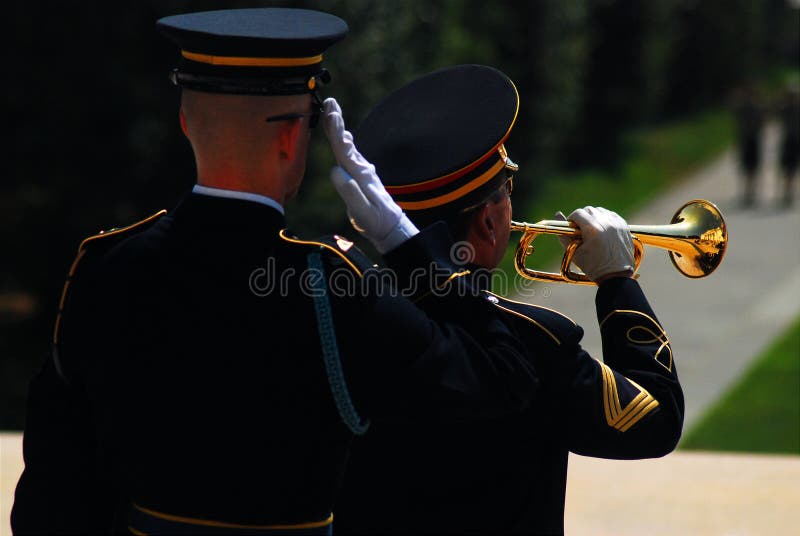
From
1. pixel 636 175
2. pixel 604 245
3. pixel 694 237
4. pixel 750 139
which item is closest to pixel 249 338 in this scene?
pixel 604 245

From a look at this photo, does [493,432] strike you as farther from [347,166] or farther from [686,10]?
[686,10]

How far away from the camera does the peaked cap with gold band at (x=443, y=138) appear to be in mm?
2713

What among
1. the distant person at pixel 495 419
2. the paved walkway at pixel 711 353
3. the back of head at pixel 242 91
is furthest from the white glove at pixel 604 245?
the paved walkway at pixel 711 353

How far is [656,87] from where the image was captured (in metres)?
21.8

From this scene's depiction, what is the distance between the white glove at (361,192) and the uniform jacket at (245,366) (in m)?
0.07

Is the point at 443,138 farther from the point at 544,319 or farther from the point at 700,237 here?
the point at 700,237

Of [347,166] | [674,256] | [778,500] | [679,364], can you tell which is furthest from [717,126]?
[347,166]

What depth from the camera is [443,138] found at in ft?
9.11

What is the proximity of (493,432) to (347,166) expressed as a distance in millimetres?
668

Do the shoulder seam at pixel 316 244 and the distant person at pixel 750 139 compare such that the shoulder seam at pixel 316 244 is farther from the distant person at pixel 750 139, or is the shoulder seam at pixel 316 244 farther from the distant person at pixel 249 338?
the distant person at pixel 750 139

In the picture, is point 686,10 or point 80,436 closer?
point 80,436

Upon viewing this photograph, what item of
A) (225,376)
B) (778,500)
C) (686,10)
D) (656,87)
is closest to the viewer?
(225,376)

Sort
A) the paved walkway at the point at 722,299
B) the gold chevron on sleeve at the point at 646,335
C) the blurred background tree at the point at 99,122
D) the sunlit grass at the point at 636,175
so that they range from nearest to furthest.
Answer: the gold chevron on sleeve at the point at 646,335 < the blurred background tree at the point at 99,122 < the paved walkway at the point at 722,299 < the sunlit grass at the point at 636,175

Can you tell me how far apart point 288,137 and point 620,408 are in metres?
0.89
